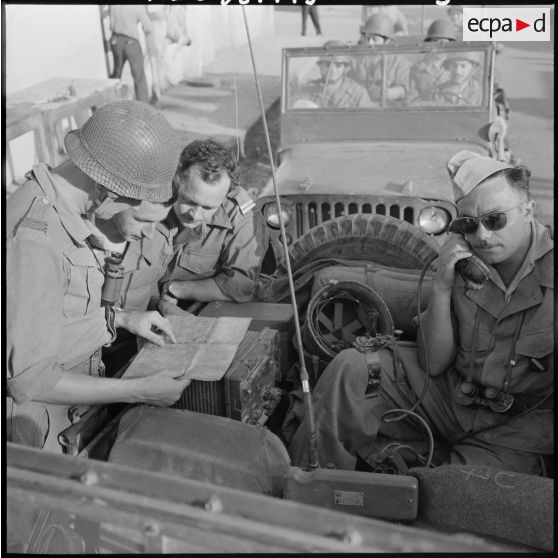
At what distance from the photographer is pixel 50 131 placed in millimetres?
7570

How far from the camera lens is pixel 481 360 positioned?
295cm

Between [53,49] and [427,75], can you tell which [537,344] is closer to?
[427,75]

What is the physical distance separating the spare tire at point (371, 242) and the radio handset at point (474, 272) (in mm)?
1002

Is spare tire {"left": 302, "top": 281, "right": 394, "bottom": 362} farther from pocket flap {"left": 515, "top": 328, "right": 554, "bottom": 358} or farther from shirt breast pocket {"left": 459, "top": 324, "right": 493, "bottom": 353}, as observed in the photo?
pocket flap {"left": 515, "top": 328, "right": 554, "bottom": 358}

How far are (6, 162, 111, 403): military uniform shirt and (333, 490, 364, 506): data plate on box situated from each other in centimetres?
103

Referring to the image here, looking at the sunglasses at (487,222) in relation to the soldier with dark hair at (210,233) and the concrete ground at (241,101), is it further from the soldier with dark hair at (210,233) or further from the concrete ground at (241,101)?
the concrete ground at (241,101)

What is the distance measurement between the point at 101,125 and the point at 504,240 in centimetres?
162

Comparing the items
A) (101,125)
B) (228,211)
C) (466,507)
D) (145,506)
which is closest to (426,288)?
(228,211)

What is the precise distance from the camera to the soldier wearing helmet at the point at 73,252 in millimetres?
2350

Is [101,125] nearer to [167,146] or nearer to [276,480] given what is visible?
[167,146]

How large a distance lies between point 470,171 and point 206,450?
1.56 meters

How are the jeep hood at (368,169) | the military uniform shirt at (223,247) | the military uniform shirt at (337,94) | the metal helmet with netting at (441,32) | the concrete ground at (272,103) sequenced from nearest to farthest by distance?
the military uniform shirt at (223,247) → the jeep hood at (368,169) → the military uniform shirt at (337,94) → the metal helmet with netting at (441,32) → the concrete ground at (272,103)

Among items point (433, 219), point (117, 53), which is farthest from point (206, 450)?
point (117, 53)

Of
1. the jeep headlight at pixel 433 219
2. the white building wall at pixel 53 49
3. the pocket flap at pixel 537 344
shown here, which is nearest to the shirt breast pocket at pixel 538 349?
the pocket flap at pixel 537 344
